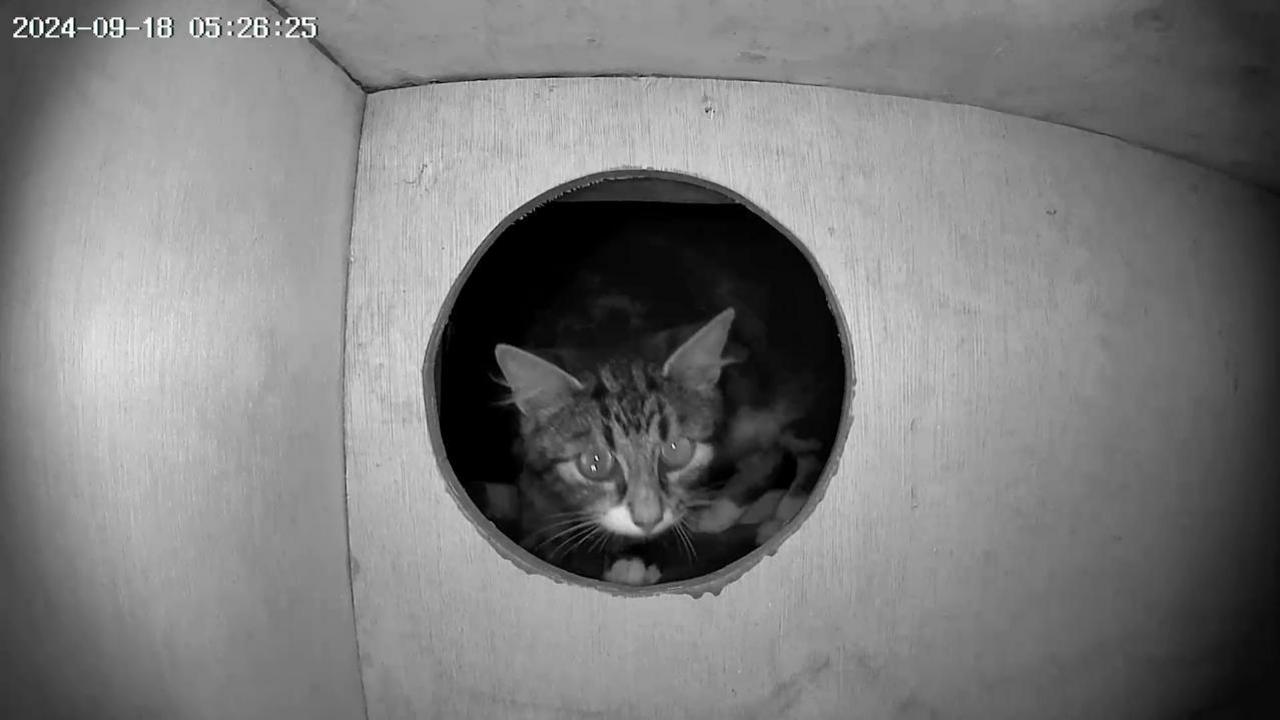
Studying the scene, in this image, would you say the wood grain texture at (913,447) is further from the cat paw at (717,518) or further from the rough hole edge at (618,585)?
the cat paw at (717,518)

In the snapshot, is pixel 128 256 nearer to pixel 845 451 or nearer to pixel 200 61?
pixel 200 61

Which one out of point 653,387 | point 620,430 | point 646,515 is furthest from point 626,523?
point 653,387

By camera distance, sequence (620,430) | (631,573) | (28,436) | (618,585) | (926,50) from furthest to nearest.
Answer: (620,430) < (631,573) < (618,585) < (926,50) < (28,436)

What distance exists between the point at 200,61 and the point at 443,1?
0.27m

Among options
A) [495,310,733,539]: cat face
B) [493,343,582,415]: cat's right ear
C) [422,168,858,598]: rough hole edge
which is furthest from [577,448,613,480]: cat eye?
[422,168,858,598]: rough hole edge

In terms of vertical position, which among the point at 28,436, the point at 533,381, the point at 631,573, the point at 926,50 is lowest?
the point at 631,573

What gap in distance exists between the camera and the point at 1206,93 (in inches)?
44.8

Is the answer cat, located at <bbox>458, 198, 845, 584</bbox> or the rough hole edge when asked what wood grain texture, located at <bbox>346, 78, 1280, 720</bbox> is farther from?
cat, located at <bbox>458, 198, 845, 584</bbox>

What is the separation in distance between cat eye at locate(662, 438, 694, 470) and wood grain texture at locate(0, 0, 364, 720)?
612mm

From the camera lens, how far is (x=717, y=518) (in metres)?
1.62

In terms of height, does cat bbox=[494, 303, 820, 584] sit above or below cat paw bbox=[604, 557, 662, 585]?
above

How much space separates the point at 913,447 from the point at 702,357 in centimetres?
50

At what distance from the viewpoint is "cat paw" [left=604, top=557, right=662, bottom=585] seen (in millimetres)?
1480

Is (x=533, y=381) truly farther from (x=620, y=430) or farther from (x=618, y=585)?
(x=618, y=585)
